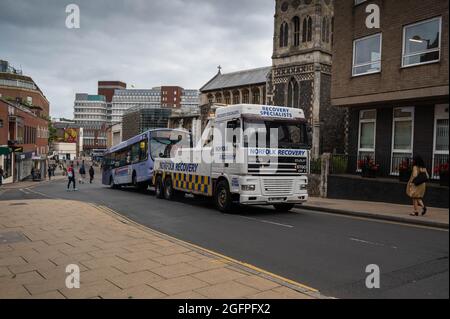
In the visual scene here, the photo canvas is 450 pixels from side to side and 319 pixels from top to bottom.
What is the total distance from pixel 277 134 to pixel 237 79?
5316 centimetres

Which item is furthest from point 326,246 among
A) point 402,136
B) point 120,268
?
point 402,136

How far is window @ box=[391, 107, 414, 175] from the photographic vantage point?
A: 1617 cm

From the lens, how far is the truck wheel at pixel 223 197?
1289 centimetres

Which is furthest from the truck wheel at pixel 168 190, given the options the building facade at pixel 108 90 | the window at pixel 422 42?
the building facade at pixel 108 90

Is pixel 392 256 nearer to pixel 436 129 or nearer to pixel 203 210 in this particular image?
pixel 203 210

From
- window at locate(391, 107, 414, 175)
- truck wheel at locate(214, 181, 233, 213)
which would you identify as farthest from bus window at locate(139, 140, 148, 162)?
window at locate(391, 107, 414, 175)

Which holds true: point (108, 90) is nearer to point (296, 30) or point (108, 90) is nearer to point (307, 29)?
point (296, 30)

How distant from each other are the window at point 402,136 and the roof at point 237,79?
41.1m

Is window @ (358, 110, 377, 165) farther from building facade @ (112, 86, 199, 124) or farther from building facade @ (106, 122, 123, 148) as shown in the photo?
building facade @ (112, 86, 199, 124)

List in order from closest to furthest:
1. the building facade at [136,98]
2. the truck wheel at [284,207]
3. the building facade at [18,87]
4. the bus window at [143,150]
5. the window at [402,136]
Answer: the truck wheel at [284,207] < the window at [402,136] < the bus window at [143,150] < the building facade at [18,87] < the building facade at [136,98]

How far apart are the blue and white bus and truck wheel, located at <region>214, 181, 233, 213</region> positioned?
530 centimetres

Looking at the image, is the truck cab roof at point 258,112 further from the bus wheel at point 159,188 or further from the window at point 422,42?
the bus wheel at point 159,188

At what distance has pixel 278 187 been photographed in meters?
12.5

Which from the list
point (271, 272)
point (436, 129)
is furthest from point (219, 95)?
point (271, 272)
